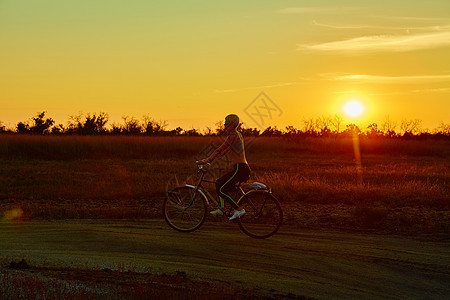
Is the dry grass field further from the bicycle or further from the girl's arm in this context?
the girl's arm

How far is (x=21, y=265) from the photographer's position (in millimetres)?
9414

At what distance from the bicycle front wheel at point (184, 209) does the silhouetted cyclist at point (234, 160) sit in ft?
2.05

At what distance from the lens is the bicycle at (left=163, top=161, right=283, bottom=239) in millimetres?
11938

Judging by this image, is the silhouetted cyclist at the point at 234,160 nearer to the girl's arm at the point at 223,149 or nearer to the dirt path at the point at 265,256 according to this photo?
the girl's arm at the point at 223,149

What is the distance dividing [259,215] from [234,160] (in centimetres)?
116

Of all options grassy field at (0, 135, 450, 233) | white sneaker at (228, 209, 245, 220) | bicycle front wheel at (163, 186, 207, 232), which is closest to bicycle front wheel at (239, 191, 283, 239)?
white sneaker at (228, 209, 245, 220)

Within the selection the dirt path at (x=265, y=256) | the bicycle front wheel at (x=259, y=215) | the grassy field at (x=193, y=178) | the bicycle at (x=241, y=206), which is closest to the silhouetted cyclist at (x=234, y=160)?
the bicycle at (x=241, y=206)

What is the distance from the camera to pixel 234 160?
38.6 ft

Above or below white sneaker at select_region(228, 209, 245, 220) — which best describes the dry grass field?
below

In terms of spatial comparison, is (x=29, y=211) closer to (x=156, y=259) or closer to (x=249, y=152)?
(x=156, y=259)

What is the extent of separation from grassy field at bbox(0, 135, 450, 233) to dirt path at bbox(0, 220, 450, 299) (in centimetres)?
226

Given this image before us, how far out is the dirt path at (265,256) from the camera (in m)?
8.94

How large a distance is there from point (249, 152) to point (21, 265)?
3394cm

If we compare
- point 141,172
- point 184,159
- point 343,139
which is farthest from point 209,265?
point 343,139
